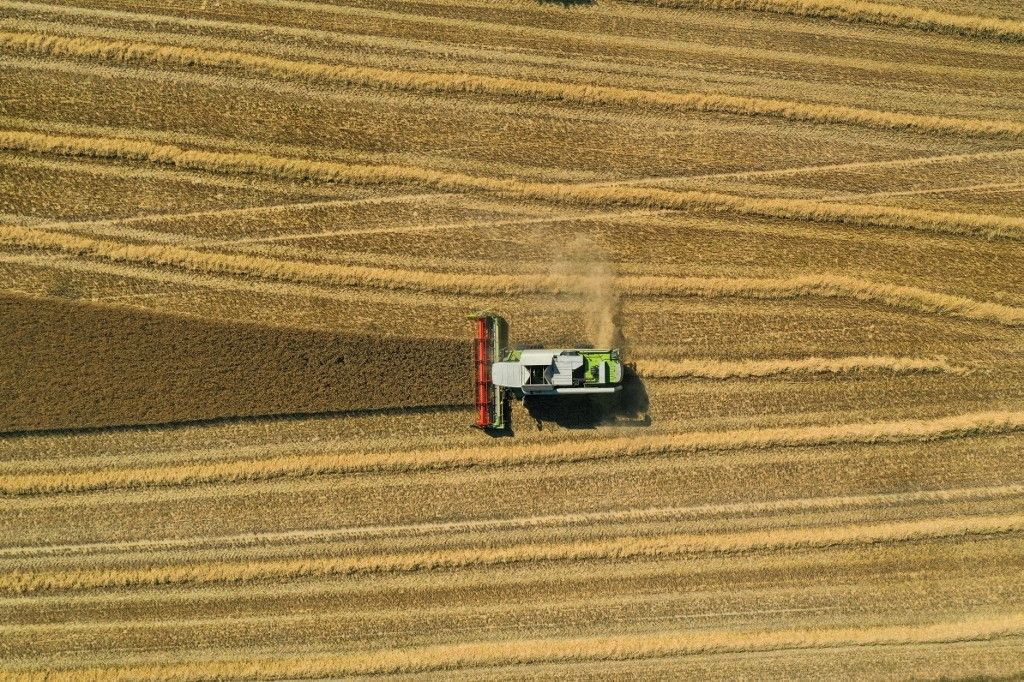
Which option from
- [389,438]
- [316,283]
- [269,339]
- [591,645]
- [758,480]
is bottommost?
[591,645]

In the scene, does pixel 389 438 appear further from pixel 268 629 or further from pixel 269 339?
pixel 268 629

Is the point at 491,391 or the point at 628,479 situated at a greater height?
the point at 491,391

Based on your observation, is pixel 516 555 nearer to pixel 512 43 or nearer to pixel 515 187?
pixel 515 187

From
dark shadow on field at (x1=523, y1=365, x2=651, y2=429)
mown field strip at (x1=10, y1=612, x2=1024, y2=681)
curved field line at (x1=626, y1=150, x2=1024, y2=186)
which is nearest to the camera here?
mown field strip at (x1=10, y1=612, x2=1024, y2=681)

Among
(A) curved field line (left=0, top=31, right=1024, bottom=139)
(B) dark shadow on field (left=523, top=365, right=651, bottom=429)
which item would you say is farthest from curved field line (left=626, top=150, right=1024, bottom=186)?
(B) dark shadow on field (left=523, top=365, right=651, bottom=429)

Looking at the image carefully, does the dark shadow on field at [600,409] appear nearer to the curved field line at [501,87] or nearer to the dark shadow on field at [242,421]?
the dark shadow on field at [242,421]

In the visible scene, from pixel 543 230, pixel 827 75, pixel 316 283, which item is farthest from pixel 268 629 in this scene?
pixel 827 75

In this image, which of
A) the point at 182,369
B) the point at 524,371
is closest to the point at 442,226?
the point at 524,371

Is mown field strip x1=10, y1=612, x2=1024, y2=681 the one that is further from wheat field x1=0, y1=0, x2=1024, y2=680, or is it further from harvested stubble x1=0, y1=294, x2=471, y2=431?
harvested stubble x1=0, y1=294, x2=471, y2=431
